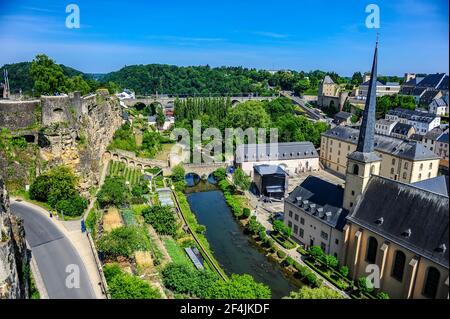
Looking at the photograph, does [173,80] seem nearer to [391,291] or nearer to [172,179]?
[172,179]

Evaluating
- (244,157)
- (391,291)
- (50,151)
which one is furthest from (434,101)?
(50,151)

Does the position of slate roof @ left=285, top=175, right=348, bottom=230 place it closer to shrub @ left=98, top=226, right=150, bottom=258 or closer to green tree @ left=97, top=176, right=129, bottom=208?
shrub @ left=98, top=226, right=150, bottom=258

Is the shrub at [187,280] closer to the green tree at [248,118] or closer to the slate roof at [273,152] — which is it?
the slate roof at [273,152]

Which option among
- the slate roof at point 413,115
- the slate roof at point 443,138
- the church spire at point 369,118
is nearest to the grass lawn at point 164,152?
the church spire at point 369,118

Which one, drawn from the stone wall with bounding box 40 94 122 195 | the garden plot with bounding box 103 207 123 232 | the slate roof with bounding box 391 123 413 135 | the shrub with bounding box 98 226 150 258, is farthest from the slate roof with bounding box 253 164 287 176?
the slate roof with bounding box 391 123 413 135

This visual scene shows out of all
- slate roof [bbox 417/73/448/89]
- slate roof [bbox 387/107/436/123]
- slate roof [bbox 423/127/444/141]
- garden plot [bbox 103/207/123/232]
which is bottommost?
garden plot [bbox 103/207/123/232]
